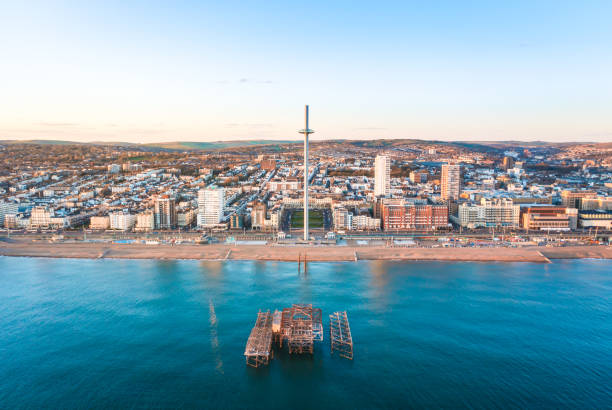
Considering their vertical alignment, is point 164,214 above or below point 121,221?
above

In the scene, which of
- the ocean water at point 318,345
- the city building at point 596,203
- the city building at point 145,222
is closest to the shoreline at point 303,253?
the ocean water at point 318,345

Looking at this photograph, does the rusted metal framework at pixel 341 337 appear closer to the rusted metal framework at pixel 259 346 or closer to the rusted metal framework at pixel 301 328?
the rusted metal framework at pixel 301 328

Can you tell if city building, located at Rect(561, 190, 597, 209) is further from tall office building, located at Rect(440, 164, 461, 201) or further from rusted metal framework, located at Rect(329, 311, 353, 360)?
rusted metal framework, located at Rect(329, 311, 353, 360)

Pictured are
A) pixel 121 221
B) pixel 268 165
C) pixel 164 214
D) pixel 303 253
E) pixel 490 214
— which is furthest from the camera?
pixel 268 165

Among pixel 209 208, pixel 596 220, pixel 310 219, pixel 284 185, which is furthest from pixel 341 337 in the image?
pixel 284 185

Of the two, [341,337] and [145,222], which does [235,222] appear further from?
[341,337]

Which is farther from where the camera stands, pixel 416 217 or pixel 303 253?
pixel 416 217

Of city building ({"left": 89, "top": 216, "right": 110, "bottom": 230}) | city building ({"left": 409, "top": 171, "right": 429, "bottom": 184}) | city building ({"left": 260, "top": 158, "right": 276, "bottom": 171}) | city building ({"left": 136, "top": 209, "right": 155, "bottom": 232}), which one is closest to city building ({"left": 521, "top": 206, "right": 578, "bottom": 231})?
Answer: city building ({"left": 136, "top": 209, "right": 155, "bottom": 232})
